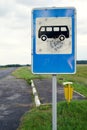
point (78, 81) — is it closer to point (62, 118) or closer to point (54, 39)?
point (62, 118)

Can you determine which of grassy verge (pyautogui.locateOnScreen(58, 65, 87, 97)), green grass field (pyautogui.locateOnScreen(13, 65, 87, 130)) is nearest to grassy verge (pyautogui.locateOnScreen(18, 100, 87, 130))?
green grass field (pyautogui.locateOnScreen(13, 65, 87, 130))

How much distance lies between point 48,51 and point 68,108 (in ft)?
27.2

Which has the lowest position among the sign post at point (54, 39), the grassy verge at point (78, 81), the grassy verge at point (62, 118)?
the grassy verge at point (78, 81)

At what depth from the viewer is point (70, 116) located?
43.2ft

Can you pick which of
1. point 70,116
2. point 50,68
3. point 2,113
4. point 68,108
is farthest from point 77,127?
point 50,68

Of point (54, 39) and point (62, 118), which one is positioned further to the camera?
point (62, 118)

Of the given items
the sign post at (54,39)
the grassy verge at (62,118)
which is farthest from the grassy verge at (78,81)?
the sign post at (54,39)

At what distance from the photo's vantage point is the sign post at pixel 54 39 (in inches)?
234

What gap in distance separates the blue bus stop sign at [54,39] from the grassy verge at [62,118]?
5.87 meters

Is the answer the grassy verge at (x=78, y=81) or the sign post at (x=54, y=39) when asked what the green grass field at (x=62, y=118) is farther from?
the grassy verge at (x=78, y=81)

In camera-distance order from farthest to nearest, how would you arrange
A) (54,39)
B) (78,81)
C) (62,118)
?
(78,81), (62,118), (54,39)

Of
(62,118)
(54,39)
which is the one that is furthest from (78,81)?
(54,39)

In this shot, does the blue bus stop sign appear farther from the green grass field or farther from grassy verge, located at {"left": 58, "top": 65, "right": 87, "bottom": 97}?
grassy verge, located at {"left": 58, "top": 65, "right": 87, "bottom": 97}

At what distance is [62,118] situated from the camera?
41.9ft
